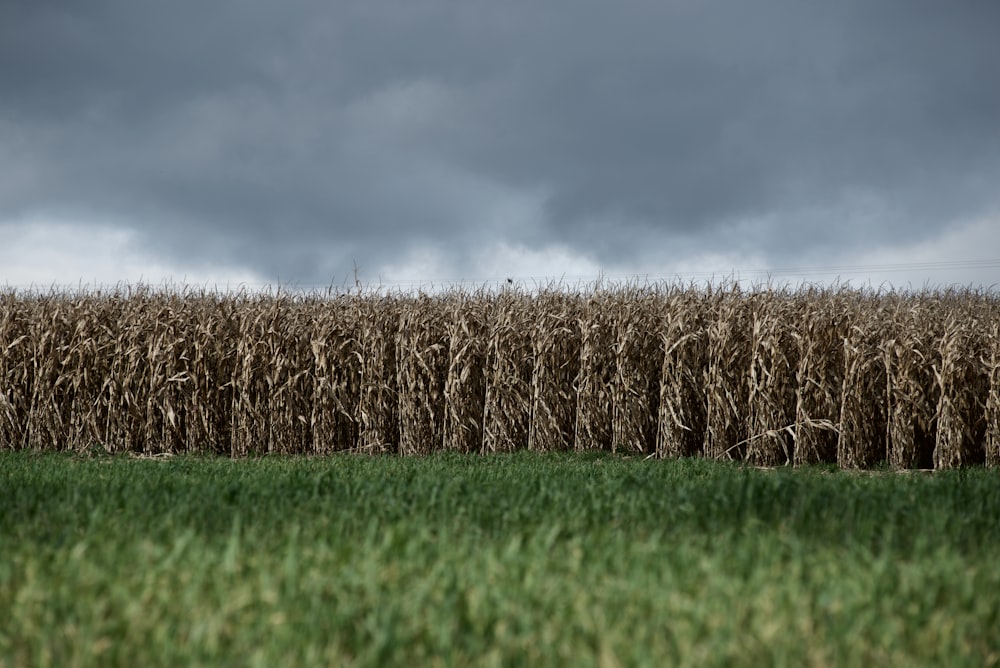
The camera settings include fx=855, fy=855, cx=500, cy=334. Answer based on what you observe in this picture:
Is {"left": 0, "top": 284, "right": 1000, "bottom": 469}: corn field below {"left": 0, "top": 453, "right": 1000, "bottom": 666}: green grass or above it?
above

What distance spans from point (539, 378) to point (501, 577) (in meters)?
9.33

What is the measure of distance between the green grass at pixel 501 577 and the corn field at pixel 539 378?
6.45m

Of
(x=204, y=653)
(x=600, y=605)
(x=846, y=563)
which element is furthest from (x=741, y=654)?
(x=204, y=653)

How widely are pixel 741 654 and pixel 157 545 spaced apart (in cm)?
349

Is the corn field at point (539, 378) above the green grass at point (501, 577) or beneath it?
above

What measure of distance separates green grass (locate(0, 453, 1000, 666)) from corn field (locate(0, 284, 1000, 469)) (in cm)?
645

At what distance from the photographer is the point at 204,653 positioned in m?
3.76

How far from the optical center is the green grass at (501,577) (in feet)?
12.6

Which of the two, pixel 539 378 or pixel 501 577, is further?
pixel 539 378

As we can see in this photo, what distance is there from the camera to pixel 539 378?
13.9 meters

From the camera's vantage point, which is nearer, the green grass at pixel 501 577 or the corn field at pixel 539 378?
the green grass at pixel 501 577

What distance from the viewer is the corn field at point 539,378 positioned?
1354 cm

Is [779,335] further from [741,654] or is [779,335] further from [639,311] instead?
[741,654]

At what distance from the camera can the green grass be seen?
151 inches
